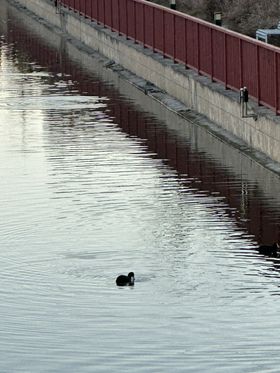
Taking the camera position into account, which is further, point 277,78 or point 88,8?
point 88,8

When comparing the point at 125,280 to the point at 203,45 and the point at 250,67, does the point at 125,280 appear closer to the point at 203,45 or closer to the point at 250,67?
the point at 250,67

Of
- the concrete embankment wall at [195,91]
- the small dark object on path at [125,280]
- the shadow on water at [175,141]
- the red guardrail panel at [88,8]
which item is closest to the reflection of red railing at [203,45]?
the concrete embankment wall at [195,91]

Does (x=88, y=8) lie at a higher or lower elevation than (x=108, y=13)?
lower

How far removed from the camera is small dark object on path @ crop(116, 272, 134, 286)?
18547 millimetres

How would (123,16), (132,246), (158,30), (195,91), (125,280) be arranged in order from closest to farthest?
(125,280) < (132,246) < (195,91) < (158,30) < (123,16)

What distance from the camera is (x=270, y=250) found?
19906 millimetres

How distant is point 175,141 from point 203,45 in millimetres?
4875

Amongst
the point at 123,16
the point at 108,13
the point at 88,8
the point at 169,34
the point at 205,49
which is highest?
the point at 205,49

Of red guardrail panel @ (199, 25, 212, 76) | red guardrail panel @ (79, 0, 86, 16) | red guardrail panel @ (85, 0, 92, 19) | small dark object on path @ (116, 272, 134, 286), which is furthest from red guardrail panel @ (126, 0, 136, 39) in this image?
small dark object on path @ (116, 272, 134, 286)

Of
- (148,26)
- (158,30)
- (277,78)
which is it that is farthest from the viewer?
(148,26)

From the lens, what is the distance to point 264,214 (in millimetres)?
22609

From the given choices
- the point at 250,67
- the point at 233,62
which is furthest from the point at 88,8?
the point at 250,67

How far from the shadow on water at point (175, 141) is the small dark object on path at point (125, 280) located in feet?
5.65

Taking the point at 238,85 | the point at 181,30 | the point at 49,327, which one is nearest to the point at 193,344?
the point at 49,327
